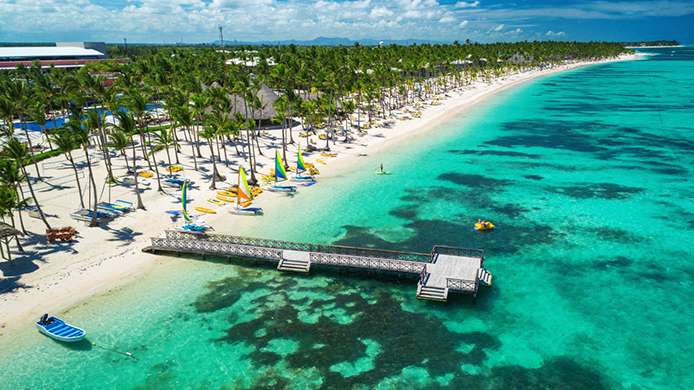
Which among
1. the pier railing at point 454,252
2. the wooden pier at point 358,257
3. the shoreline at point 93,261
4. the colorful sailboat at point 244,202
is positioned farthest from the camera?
the colorful sailboat at point 244,202

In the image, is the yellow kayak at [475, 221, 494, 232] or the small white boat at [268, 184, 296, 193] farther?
the small white boat at [268, 184, 296, 193]

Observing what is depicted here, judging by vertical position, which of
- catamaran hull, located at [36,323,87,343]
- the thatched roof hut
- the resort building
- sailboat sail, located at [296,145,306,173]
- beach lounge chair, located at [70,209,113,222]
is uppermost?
the resort building

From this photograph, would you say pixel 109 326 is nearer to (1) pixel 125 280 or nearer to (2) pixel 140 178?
(1) pixel 125 280

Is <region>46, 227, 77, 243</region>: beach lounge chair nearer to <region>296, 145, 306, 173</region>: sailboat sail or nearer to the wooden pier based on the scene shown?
the wooden pier

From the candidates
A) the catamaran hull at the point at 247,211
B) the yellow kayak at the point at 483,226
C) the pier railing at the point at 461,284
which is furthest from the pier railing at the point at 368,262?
the catamaran hull at the point at 247,211

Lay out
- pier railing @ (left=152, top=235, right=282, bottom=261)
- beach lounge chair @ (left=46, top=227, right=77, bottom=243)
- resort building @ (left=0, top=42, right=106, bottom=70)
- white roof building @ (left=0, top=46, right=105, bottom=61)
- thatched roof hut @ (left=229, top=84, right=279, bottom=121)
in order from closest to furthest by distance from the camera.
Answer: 1. pier railing @ (left=152, top=235, right=282, bottom=261)
2. beach lounge chair @ (left=46, top=227, right=77, bottom=243)
3. thatched roof hut @ (left=229, top=84, right=279, bottom=121)
4. resort building @ (left=0, top=42, right=106, bottom=70)
5. white roof building @ (left=0, top=46, right=105, bottom=61)

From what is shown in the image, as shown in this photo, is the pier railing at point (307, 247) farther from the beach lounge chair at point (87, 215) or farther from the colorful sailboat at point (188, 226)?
the beach lounge chair at point (87, 215)

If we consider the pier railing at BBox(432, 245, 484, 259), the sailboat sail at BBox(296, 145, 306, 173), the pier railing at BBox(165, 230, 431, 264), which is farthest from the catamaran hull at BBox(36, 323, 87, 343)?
the sailboat sail at BBox(296, 145, 306, 173)
